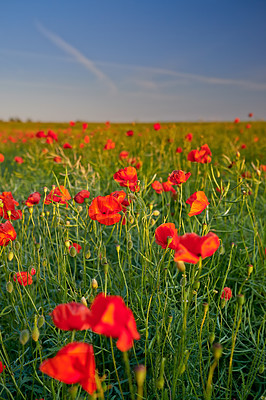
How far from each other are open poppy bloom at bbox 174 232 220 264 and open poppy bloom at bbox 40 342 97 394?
30cm

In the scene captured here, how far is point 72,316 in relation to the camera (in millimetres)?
686

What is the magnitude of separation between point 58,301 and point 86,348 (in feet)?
3.84

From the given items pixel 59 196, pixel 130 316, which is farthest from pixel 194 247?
pixel 59 196

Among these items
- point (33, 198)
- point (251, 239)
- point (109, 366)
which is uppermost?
point (33, 198)

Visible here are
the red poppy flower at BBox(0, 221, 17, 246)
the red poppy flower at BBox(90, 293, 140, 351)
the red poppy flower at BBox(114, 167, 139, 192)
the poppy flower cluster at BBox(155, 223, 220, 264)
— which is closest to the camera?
the red poppy flower at BBox(90, 293, 140, 351)

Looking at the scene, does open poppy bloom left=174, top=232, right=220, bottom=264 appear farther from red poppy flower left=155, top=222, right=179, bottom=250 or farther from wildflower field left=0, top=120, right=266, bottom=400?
red poppy flower left=155, top=222, right=179, bottom=250

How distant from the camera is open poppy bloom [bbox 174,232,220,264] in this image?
2.71 ft

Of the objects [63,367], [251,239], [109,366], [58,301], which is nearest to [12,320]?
[58,301]

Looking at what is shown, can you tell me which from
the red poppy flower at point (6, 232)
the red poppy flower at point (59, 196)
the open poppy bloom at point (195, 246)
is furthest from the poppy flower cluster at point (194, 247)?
the red poppy flower at point (59, 196)

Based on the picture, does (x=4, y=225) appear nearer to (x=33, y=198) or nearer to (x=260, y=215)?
(x=33, y=198)

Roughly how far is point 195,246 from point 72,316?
0.35 m

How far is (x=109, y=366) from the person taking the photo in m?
1.53

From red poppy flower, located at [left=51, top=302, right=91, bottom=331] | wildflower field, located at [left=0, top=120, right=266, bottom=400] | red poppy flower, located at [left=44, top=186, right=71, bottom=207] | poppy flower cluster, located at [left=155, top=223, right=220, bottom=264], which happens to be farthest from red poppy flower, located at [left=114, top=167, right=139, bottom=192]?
red poppy flower, located at [left=51, top=302, right=91, bottom=331]

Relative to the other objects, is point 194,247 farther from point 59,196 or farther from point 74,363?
Answer: point 59,196
